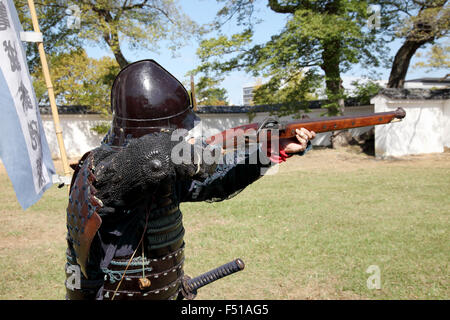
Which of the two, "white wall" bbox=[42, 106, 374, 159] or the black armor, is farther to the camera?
"white wall" bbox=[42, 106, 374, 159]

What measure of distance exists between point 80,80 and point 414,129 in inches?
796

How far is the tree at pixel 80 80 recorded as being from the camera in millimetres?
18553

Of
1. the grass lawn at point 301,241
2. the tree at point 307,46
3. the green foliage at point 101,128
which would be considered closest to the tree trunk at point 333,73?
the tree at point 307,46

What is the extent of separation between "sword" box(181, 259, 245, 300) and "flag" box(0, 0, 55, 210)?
1150 millimetres

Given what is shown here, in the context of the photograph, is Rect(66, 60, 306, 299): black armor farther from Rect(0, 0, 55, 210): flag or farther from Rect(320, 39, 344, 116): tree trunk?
Rect(320, 39, 344, 116): tree trunk

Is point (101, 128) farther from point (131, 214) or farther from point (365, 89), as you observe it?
point (131, 214)

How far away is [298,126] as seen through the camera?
2646mm

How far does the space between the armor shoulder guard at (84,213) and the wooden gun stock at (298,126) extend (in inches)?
38.6

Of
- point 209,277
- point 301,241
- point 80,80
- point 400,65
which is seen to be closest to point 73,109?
point 80,80

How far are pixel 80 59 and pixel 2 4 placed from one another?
23.8 metres

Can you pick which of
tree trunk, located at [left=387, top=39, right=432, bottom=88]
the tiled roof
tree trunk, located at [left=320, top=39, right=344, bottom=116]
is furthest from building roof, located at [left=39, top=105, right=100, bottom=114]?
tree trunk, located at [left=387, top=39, right=432, bottom=88]

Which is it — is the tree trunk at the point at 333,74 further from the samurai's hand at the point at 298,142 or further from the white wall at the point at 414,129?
the samurai's hand at the point at 298,142

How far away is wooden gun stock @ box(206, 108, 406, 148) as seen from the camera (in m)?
2.57

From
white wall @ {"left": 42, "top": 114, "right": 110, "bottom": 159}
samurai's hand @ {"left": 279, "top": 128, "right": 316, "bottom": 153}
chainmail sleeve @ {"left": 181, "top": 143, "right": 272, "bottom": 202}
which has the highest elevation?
samurai's hand @ {"left": 279, "top": 128, "right": 316, "bottom": 153}
